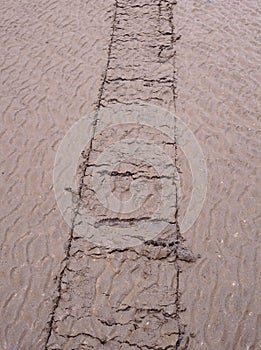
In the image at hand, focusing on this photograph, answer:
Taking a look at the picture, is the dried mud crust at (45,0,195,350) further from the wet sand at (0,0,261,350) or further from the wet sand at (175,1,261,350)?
the wet sand at (175,1,261,350)

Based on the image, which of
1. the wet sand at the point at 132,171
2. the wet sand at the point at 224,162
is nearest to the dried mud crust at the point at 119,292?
the wet sand at the point at 132,171

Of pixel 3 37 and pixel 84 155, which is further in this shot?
pixel 3 37

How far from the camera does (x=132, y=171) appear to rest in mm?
4496

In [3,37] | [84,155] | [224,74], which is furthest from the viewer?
[3,37]

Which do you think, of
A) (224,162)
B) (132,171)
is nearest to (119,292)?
(132,171)

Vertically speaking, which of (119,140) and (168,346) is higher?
(119,140)

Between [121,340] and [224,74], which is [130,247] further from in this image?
[224,74]

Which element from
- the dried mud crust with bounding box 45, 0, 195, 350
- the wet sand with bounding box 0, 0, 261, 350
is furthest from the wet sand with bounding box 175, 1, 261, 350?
the dried mud crust with bounding box 45, 0, 195, 350

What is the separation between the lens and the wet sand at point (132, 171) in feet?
11.4

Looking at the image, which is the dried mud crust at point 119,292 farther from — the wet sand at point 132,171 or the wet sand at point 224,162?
the wet sand at point 224,162

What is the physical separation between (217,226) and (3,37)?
399 centimetres

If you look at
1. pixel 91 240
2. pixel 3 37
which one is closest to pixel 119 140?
pixel 91 240

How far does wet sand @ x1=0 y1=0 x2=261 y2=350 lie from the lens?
3.46m

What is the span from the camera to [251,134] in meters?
4.71
